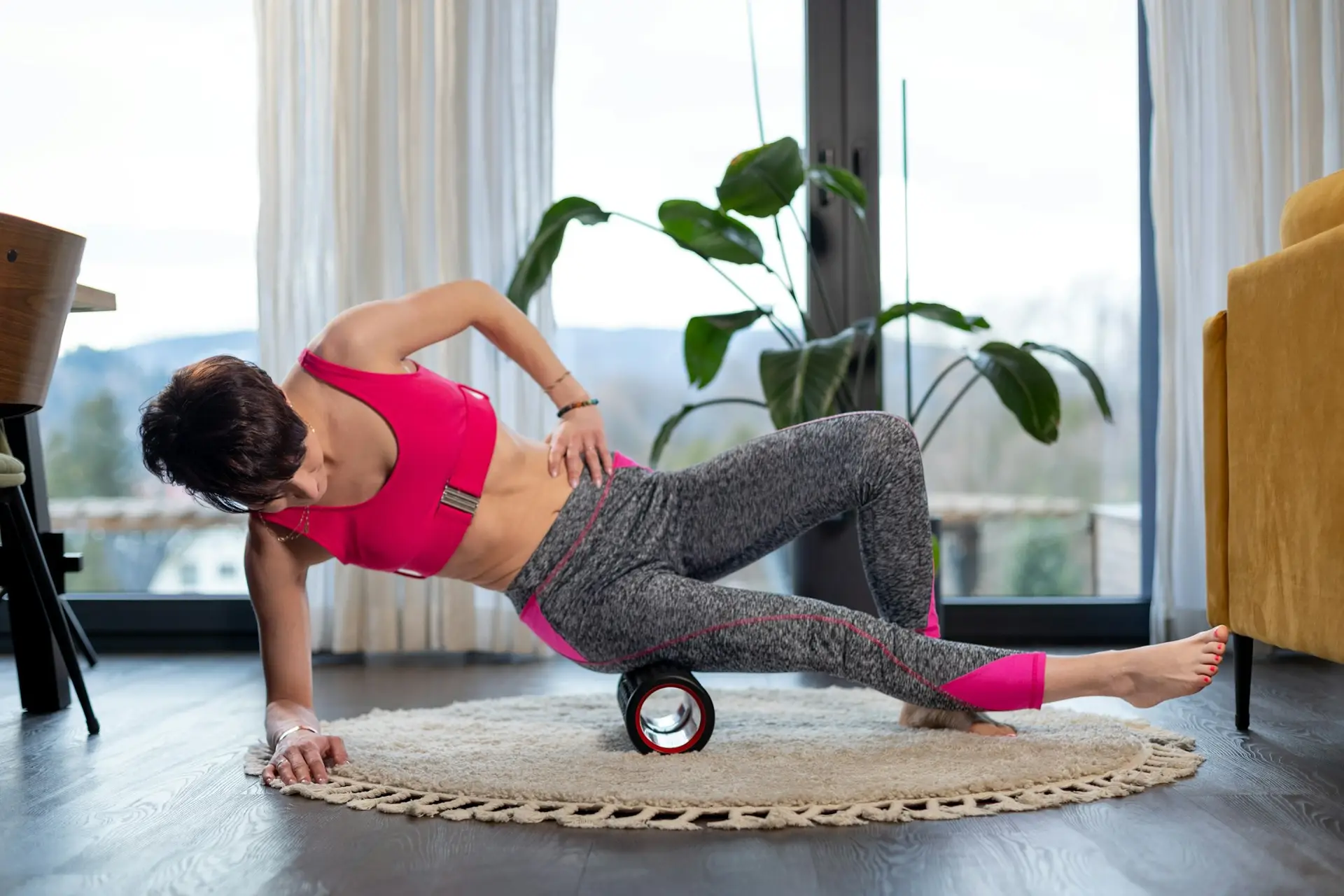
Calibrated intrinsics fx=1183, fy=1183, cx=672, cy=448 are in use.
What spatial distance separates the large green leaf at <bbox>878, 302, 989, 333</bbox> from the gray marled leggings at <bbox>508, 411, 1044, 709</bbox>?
83cm

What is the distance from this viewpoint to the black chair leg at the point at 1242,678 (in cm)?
179

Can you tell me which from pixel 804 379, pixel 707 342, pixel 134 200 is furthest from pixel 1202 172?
pixel 134 200

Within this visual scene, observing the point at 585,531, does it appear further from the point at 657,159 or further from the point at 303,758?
the point at 657,159

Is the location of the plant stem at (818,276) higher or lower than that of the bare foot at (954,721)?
higher

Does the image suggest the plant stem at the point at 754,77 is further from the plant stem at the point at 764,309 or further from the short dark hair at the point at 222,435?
the short dark hair at the point at 222,435

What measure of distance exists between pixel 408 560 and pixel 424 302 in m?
0.37

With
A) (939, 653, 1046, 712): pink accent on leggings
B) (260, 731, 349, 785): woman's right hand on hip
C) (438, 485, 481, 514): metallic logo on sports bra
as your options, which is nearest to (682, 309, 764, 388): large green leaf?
(438, 485, 481, 514): metallic logo on sports bra

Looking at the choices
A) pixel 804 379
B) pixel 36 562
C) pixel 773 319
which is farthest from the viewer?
pixel 773 319

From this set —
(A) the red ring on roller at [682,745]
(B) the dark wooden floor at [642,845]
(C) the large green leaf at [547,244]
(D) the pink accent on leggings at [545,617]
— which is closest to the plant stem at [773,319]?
(C) the large green leaf at [547,244]

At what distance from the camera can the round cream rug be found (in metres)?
1.36

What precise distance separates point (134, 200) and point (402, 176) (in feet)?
2.76

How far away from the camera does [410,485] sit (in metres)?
1.59

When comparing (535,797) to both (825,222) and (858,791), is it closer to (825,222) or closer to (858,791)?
(858,791)

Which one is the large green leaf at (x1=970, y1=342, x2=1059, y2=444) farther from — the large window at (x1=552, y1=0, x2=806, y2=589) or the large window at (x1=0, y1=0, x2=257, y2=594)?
the large window at (x1=0, y1=0, x2=257, y2=594)
